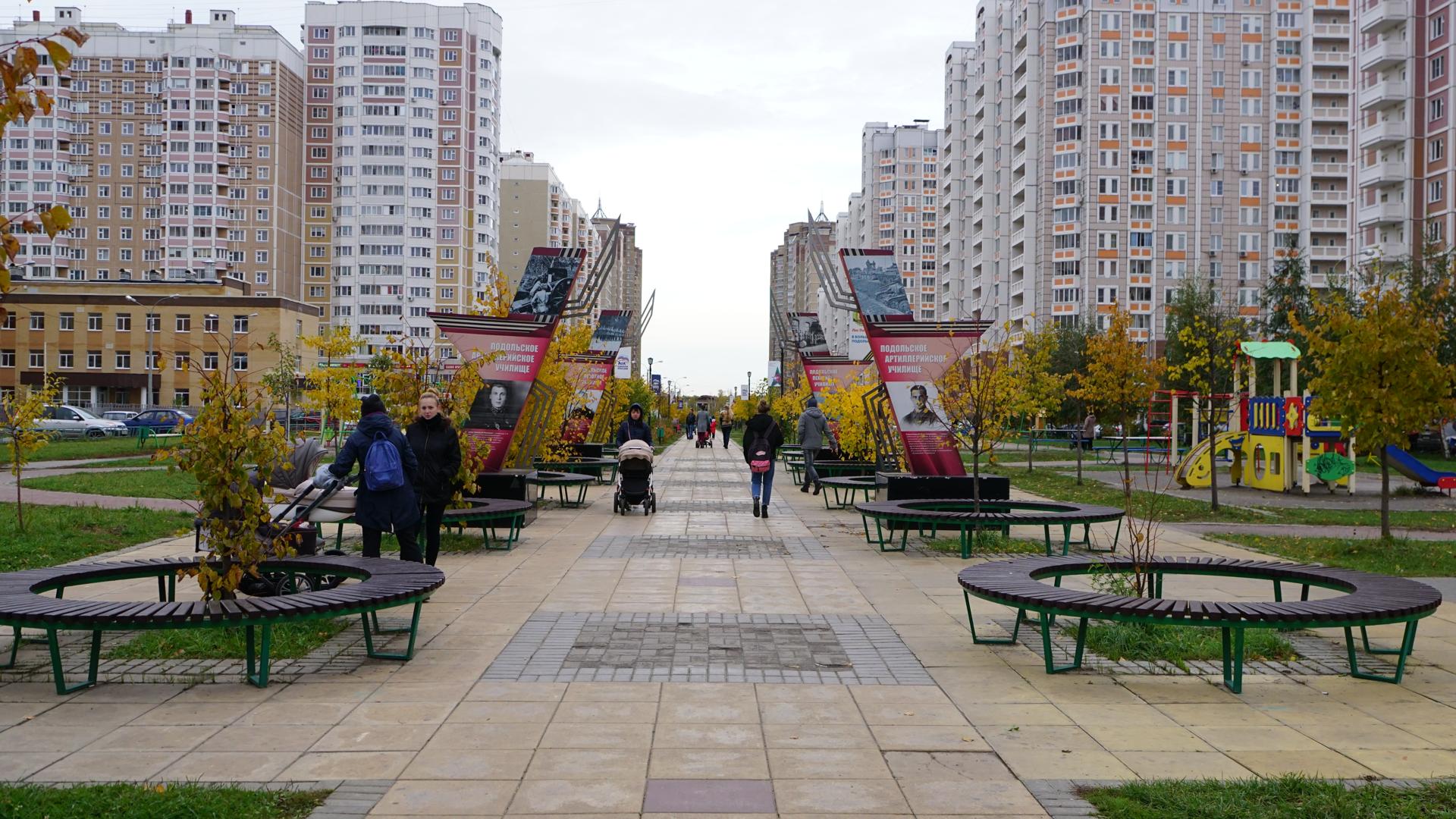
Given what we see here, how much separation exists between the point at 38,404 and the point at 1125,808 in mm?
16534

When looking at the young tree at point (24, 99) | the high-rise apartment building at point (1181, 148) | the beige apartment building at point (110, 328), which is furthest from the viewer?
the beige apartment building at point (110, 328)

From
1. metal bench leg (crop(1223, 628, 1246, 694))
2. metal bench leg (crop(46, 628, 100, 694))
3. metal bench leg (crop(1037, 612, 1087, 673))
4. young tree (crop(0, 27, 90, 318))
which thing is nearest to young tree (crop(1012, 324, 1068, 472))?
metal bench leg (crop(1037, 612, 1087, 673))

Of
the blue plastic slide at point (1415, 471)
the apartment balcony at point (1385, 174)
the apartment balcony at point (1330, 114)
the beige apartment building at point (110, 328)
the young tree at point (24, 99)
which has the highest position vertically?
the apartment balcony at point (1330, 114)

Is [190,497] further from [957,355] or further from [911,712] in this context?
[911,712]

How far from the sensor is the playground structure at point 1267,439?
24219 mm

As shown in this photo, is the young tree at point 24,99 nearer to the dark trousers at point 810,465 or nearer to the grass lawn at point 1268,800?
the grass lawn at point 1268,800

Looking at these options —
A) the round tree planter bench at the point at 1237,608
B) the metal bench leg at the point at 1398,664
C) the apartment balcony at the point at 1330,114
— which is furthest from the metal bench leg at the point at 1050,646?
the apartment balcony at the point at 1330,114

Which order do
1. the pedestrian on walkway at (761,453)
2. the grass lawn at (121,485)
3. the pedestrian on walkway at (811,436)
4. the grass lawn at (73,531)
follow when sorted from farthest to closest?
the pedestrian on walkway at (811,436), the grass lawn at (121,485), the pedestrian on walkway at (761,453), the grass lawn at (73,531)

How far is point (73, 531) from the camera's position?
14023mm

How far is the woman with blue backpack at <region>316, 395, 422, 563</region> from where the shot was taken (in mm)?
9016

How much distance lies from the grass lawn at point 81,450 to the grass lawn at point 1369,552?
29806 mm

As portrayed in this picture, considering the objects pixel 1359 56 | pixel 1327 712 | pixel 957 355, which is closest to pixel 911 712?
pixel 1327 712

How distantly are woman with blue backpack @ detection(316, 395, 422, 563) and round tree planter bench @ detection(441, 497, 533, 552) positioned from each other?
2402 mm

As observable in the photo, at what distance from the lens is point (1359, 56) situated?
215ft
